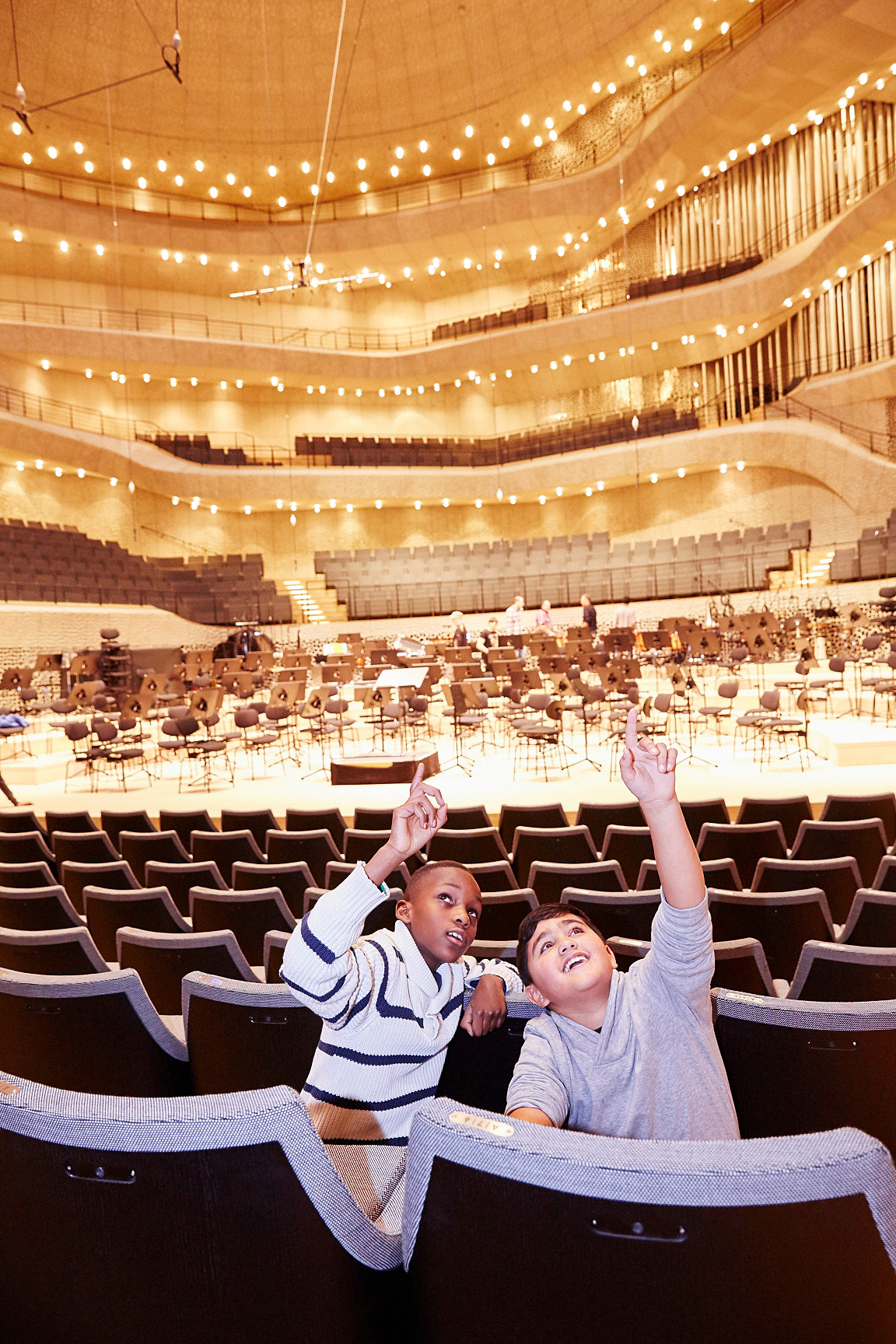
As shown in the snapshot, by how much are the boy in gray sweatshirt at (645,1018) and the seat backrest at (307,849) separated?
12.1 ft

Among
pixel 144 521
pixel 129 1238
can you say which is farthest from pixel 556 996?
pixel 144 521

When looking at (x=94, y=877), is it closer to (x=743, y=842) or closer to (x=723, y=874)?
(x=723, y=874)

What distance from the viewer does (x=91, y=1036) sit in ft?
7.63

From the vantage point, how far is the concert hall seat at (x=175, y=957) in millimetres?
3002

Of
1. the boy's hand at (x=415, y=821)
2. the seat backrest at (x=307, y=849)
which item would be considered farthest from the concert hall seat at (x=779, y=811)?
the boy's hand at (x=415, y=821)

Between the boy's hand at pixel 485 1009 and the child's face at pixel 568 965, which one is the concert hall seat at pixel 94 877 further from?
the child's face at pixel 568 965

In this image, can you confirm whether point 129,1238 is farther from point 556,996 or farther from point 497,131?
point 497,131

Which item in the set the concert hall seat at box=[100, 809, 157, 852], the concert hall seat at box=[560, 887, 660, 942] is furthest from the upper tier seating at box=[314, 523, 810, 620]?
the concert hall seat at box=[560, 887, 660, 942]

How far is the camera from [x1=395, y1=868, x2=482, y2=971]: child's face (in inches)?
77.8

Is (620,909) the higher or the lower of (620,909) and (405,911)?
the lower

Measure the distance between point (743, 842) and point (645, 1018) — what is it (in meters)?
3.43

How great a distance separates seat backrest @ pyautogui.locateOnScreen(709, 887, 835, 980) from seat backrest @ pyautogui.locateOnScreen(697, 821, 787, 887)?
1.34 metres

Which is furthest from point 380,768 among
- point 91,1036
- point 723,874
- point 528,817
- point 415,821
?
point 415,821

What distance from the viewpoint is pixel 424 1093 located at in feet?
6.10
